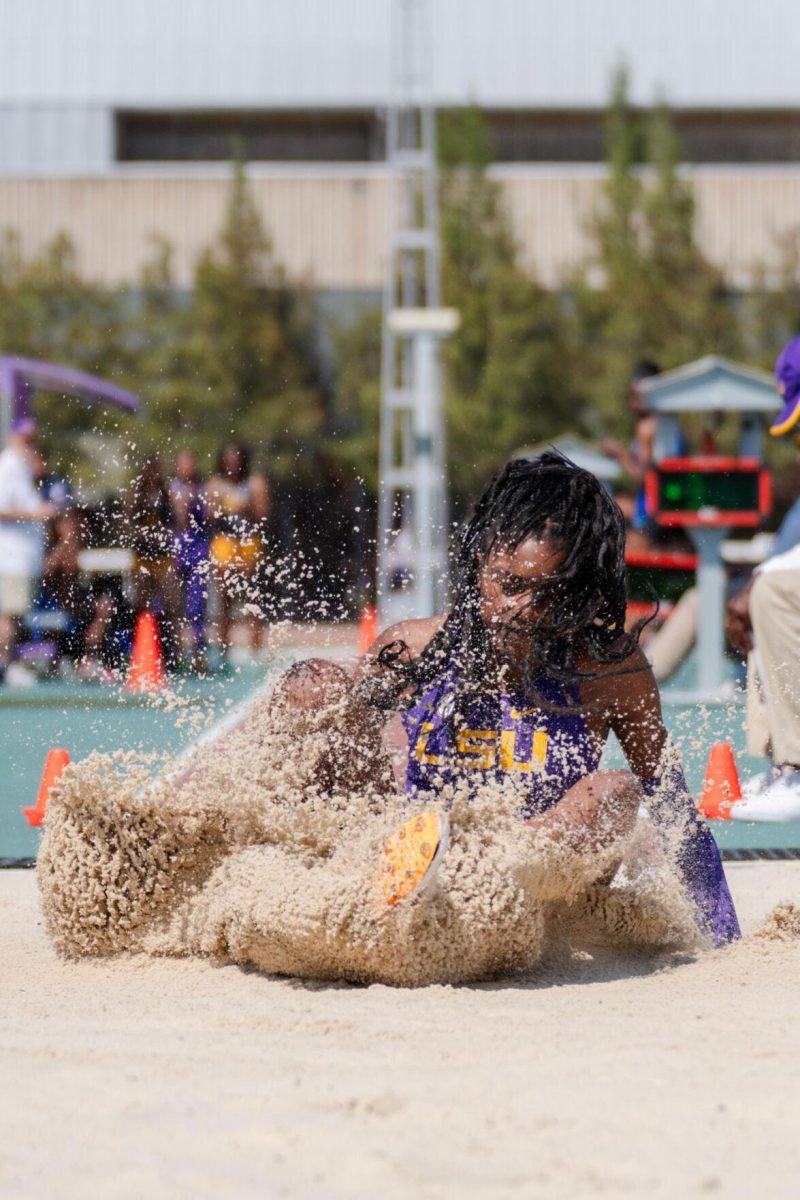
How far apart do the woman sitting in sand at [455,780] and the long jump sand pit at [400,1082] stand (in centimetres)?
12

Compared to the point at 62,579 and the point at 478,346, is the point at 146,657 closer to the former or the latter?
the point at 62,579

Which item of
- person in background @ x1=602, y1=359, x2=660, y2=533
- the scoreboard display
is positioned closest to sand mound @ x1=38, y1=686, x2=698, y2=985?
the scoreboard display

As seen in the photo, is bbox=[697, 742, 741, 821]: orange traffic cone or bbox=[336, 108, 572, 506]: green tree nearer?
bbox=[697, 742, 741, 821]: orange traffic cone

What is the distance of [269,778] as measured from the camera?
378 cm

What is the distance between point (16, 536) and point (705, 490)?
5177 millimetres

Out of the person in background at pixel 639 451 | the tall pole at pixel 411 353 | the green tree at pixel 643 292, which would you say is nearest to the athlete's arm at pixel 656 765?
the person in background at pixel 639 451

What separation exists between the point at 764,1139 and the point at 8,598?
424 inches

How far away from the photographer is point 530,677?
3.66 meters

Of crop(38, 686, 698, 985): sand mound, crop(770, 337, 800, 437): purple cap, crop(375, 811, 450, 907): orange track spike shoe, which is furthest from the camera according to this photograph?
crop(770, 337, 800, 437): purple cap

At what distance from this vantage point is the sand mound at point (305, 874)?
11.3 feet

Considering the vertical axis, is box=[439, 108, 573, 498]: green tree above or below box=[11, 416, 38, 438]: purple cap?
above

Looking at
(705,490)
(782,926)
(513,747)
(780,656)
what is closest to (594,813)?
(513,747)

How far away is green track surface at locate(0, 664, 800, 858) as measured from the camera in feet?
20.3

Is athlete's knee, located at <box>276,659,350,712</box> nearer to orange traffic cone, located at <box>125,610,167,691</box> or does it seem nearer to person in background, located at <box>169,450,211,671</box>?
orange traffic cone, located at <box>125,610,167,691</box>
